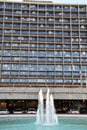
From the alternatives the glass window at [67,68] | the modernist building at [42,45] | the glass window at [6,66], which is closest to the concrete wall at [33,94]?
the modernist building at [42,45]

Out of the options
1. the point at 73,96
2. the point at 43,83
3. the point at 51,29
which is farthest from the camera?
the point at 51,29

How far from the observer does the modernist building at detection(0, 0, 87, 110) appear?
90.5 meters

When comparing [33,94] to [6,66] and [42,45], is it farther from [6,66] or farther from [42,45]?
[42,45]

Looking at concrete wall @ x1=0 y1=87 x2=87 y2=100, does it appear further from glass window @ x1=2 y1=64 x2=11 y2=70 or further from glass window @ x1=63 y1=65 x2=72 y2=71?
glass window @ x1=63 y1=65 x2=72 y2=71

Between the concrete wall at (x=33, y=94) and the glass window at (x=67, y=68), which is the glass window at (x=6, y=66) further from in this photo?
the concrete wall at (x=33, y=94)

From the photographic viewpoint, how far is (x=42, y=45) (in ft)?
310

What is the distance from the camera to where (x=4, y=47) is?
9369 cm

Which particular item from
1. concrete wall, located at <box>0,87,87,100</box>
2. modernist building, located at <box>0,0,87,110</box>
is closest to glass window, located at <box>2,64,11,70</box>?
modernist building, located at <box>0,0,87,110</box>

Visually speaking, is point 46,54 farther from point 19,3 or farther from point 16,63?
point 19,3

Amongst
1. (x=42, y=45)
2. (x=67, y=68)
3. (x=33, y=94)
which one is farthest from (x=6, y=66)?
(x=33, y=94)

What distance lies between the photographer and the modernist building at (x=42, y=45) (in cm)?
9050

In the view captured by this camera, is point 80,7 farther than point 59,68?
Yes

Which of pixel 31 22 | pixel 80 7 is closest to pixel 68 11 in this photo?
pixel 80 7

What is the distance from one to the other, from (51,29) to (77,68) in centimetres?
1567
